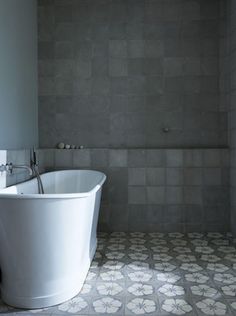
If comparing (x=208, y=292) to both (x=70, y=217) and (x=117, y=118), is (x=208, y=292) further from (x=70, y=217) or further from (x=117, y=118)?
(x=117, y=118)

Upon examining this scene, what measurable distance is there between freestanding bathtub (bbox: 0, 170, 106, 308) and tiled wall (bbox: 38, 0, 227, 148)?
169 cm

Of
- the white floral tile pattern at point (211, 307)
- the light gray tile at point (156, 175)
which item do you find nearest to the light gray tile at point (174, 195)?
the light gray tile at point (156, 175)

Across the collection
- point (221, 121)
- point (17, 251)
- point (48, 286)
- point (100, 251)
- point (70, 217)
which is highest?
point (221, 121)

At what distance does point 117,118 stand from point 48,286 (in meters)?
2.07

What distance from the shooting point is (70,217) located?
174 centimetres

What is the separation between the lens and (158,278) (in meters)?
2.13

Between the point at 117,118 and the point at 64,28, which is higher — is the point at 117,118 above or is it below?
below

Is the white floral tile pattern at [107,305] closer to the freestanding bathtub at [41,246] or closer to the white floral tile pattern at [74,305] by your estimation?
the white floral tile pattern at [74,305]

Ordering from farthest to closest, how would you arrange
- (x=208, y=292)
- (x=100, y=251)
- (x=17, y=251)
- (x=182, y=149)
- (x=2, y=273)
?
(x=182, y=149) → (x=100, y=251) → (x=208, y=292) → (x=2, y=273) → (x=17, y=251)

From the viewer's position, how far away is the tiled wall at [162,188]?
324 centimetres

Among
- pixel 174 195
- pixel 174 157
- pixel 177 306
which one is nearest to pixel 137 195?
pixel 174 195

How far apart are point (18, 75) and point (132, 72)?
1.22 meters

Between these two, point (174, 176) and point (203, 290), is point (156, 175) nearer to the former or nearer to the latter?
point (174, 176)

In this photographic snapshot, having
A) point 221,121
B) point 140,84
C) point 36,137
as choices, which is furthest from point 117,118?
point 221,121
